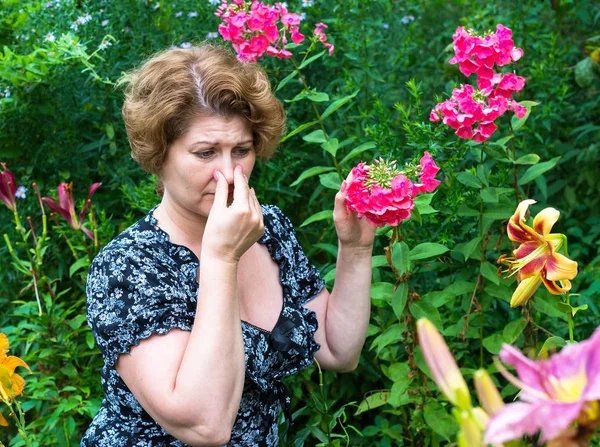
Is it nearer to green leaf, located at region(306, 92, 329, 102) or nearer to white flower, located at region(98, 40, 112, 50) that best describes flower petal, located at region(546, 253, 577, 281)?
green leaf, located at region(306, 92, 329, 102)

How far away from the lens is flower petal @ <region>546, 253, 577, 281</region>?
1.10 m

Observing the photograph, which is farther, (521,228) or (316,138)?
(316,138)

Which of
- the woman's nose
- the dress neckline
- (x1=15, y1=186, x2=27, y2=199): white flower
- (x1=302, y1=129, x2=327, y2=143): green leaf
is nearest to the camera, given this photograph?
the woman's nose

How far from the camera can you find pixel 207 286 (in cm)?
150

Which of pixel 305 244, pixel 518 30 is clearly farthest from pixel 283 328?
pixel 518 30

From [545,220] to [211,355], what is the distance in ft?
2.18

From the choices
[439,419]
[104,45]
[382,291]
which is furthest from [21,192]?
[439,419]

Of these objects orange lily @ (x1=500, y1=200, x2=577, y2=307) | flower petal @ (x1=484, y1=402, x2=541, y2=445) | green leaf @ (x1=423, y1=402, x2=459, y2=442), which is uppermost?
flower petal @ (x1=484, y1=402, x2=541, y2=445)

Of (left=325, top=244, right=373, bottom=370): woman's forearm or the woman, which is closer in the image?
the woman

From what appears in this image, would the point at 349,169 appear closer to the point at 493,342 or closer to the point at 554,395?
the point at 493,342

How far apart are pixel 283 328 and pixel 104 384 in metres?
0.42

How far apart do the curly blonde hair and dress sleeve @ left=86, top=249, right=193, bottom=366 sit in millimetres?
249

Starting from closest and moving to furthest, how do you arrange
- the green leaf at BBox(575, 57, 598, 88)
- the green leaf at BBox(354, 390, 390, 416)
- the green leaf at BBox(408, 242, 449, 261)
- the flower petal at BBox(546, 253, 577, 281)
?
the flower petal at BBox(546, 253, 577, 281)
the green leaf at BBox(408, 242, 449, 261)
the green leaf at BBox(354, 390, 390, 416)
the green leaf at BBox(575, 57, 598, 88)

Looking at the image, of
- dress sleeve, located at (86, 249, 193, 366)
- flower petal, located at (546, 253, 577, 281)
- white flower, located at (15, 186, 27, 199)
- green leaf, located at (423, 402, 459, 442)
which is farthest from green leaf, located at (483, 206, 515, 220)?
white flower, located at (15, 186, 27, 199)
